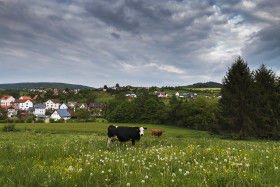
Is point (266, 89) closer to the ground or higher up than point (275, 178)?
higher up

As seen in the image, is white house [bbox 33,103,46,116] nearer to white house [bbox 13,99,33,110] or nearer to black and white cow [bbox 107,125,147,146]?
white house [bbox 13,99,33,110]

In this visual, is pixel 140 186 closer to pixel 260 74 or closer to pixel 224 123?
pixel 224 123

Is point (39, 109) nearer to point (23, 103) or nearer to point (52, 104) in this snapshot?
point (52, 104)

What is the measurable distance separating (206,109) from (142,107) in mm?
35411

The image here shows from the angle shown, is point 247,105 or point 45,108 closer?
point 247,105

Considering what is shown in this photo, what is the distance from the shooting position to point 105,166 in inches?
179

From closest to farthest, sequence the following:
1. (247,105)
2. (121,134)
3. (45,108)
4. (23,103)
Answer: (121,134), (247,105), (45,108), (23,103)

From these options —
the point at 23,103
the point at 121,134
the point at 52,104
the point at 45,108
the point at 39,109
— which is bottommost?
the point at 39,109

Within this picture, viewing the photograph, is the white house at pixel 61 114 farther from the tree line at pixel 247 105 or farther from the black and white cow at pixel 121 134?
the black and white cow at pixel 121 134

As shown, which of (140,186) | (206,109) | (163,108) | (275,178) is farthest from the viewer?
(163,108)

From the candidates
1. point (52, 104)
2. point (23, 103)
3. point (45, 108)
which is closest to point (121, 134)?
point (45, 108)

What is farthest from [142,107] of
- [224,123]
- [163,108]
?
[224,123]

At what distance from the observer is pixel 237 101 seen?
3216 cm

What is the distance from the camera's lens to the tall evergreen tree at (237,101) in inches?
1244
